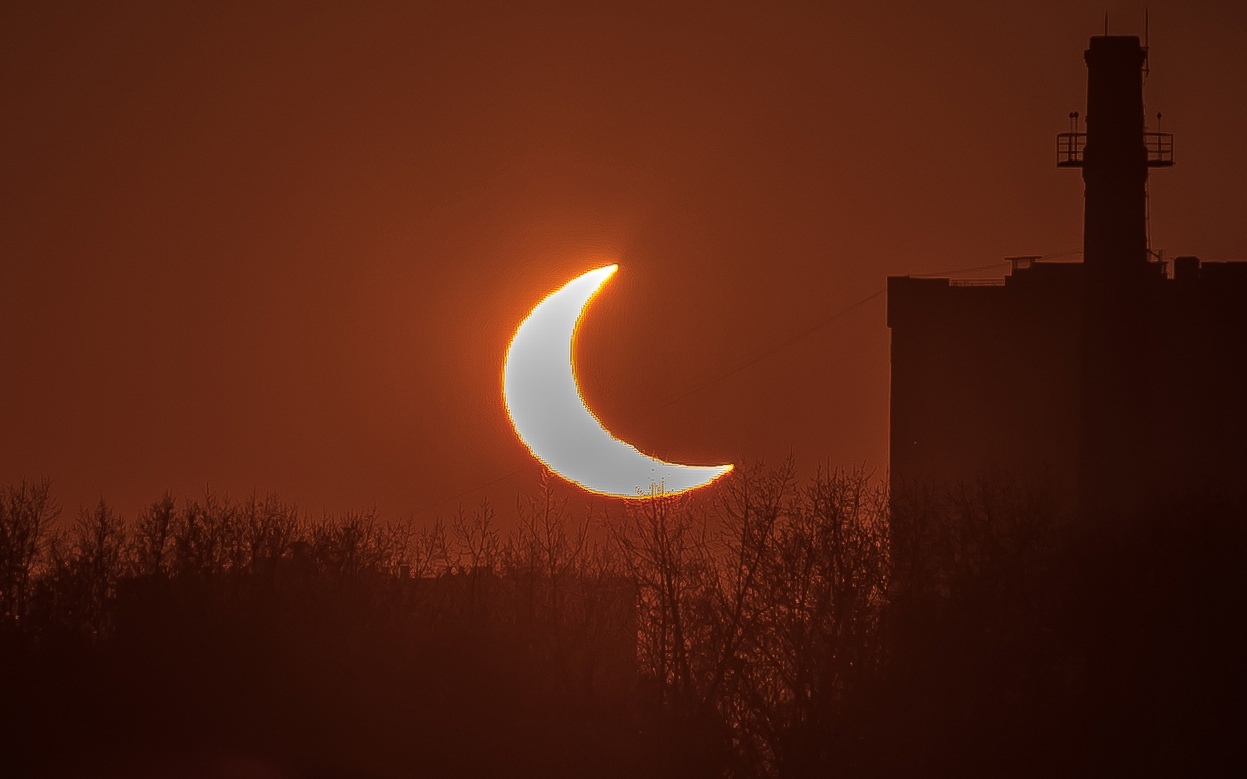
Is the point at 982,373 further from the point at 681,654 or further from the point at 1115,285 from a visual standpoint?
the point at 681,654

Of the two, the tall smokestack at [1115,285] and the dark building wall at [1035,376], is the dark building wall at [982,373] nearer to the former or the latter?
the dark building wall at [1035,376]

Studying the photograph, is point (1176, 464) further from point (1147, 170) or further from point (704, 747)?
point (704, 747)

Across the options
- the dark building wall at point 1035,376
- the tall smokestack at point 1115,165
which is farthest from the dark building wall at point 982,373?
the tall smokestack at point 1115,165

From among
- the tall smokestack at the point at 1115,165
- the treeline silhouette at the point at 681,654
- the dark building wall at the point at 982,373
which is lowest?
the treeline silhouette at the point at 681,654

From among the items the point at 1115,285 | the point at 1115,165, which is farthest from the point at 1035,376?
the point at 1115,165

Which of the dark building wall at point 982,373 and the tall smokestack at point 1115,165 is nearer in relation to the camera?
the tall smokestack at point 1115,165

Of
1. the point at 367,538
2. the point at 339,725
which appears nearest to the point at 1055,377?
the point at 367,538

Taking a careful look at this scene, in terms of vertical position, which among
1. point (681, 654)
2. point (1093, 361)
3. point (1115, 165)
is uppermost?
point (1115, 165)

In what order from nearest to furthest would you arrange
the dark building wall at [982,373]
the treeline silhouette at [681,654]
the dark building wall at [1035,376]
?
the treeline silhouette at [681,654] < the dark building wall at [1035,376] < the dark building wall at [982,373]
